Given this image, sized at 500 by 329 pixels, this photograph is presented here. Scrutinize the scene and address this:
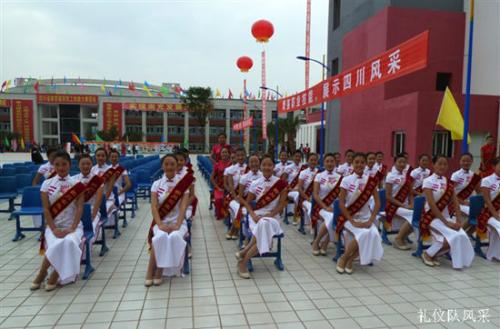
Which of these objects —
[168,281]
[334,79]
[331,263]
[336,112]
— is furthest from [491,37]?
[168,281]

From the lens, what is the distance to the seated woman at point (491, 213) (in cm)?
469

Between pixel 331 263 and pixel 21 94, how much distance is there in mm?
54257

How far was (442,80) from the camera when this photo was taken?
48.8 ft

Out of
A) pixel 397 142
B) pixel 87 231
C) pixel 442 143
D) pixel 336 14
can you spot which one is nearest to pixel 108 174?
pixel 87 231

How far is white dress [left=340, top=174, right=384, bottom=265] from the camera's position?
4.11m

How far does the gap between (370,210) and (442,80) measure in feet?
41.9

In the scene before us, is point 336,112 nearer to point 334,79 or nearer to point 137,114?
point 334,79

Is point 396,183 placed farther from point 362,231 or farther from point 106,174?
point 106,174

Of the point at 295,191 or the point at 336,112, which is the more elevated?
the point at 336,112

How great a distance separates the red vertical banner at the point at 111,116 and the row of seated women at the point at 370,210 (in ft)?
147

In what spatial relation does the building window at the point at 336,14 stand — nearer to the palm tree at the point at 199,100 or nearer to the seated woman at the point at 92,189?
A: the seated woman at the point at 92,189

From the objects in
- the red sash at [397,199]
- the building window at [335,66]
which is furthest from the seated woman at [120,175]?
the building window at [335,66]

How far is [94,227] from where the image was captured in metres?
4.31

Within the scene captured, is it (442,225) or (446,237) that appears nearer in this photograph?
(446,237)
